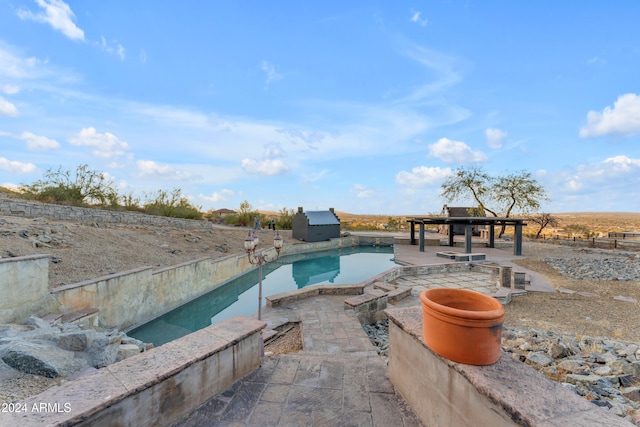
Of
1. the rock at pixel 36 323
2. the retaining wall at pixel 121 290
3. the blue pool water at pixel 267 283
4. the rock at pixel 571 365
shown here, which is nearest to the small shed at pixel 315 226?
the blue pool water at pixel 267 283

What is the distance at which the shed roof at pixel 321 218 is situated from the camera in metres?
17.3

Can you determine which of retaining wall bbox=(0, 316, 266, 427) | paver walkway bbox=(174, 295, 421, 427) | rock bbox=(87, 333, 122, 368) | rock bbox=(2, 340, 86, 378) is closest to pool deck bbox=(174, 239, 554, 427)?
paver walkway bbox=(174, 295, 421, 427)

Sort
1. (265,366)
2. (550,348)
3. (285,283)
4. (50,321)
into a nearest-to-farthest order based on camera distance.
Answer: (265,366)
(550,348)
(50,321)
(285,283)

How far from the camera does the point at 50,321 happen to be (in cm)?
396

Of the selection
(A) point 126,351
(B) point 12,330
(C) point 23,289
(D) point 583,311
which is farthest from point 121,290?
(D) point 583,311

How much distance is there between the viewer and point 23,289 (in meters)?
3.87

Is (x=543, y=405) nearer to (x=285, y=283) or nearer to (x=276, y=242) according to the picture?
(x=276, y=242)

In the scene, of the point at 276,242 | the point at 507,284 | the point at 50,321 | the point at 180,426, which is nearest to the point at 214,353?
the point at 180,426

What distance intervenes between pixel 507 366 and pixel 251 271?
414 inches

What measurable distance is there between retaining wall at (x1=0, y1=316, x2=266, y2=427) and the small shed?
573 inches

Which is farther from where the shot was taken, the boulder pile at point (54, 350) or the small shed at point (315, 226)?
the small shed at point (315, 226)

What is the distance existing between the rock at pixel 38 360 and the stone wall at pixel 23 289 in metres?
1.85

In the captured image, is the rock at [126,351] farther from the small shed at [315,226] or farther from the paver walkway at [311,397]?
the small shed at [315,226]

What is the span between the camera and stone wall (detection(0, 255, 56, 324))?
12.1 ft
